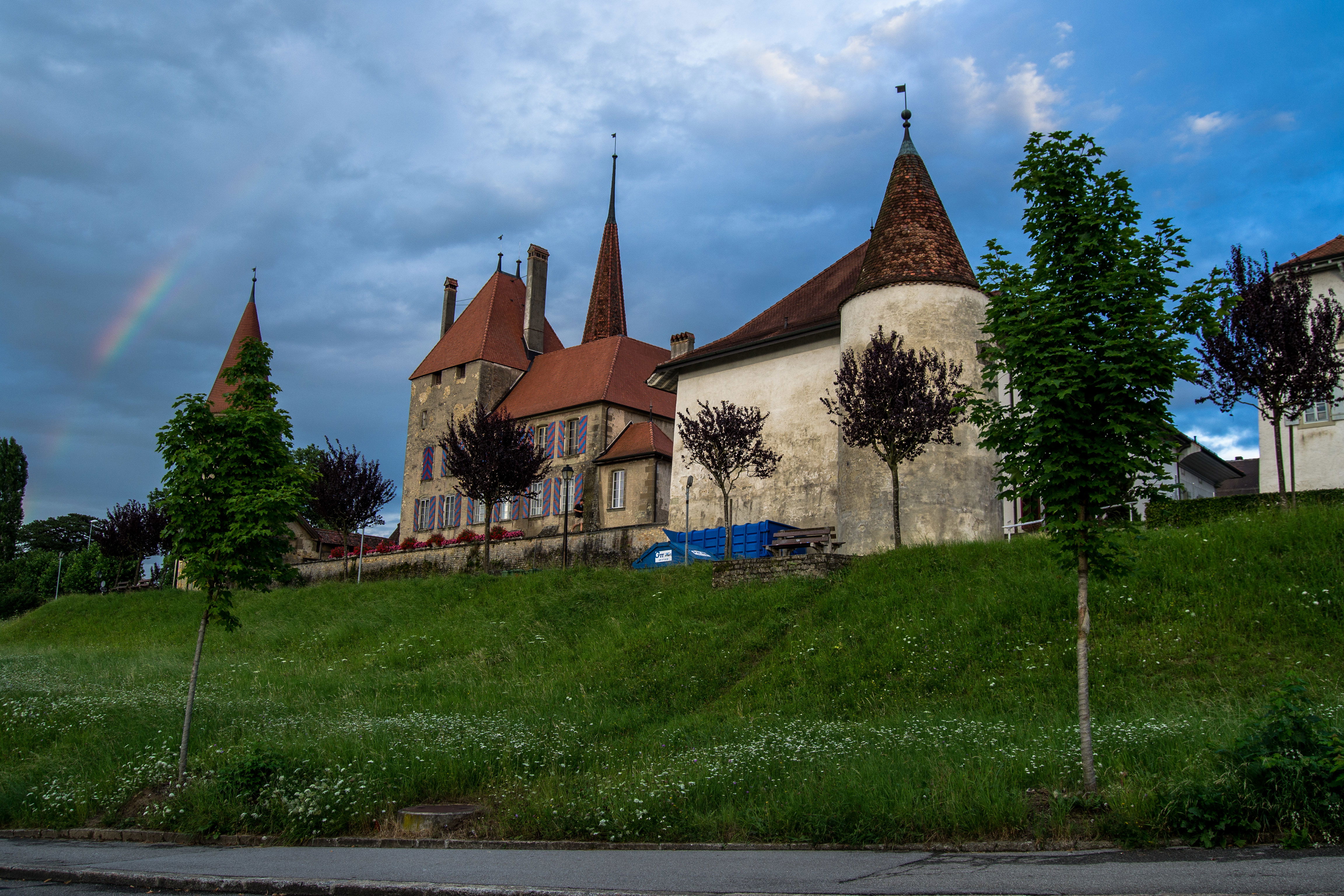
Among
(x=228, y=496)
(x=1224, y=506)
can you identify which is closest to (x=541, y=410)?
(x=1224, y=506)

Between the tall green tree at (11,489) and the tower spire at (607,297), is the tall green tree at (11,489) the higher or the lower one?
the lower one

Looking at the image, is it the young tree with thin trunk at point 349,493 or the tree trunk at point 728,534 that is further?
the young tree with thin trunk at point 349,493

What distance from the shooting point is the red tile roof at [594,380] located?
39062 millimetres

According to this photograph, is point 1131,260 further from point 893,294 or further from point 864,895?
point 893,294

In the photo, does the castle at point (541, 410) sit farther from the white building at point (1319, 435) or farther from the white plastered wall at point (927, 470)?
the white building at point (1319, 435)

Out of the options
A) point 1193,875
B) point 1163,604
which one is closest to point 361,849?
point 1193,875

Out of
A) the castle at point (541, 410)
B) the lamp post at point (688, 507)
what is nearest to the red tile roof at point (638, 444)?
the castle at point (541, 410)

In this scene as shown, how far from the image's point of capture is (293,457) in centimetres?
1281

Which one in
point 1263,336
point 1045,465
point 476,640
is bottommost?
point 476,640

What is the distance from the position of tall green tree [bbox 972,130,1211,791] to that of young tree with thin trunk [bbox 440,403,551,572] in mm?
21881

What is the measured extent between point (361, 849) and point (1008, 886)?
18.8ft

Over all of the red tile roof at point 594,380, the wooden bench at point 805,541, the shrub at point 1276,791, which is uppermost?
the red tile roof at point 594,380

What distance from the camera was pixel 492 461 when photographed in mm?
28984

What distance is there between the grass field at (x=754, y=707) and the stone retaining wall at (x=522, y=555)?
8720 millimetres
